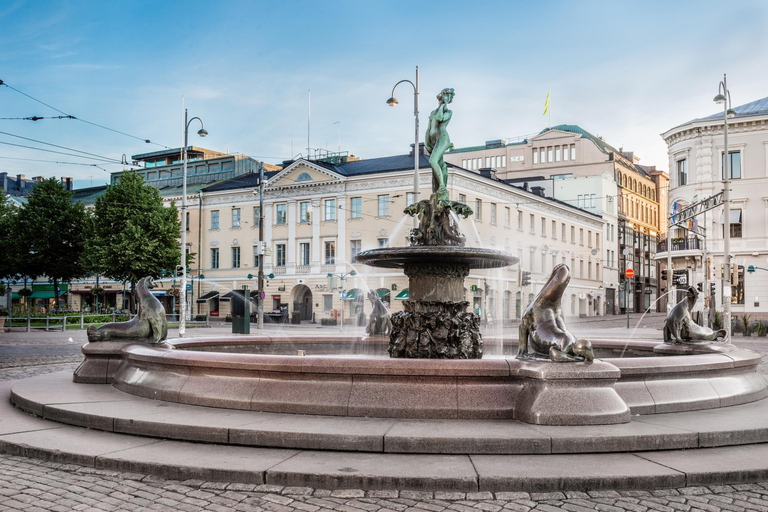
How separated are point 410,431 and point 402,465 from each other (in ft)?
2.19

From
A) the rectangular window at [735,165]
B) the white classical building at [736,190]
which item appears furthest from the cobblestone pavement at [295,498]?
the rectangular window at [735,165]

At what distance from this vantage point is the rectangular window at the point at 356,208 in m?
53.7

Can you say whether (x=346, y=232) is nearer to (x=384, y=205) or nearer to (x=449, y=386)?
(x=384, y=205)

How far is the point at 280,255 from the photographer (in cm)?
5819

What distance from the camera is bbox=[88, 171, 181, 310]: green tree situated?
48.9m

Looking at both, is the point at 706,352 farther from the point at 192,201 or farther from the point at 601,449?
the point at 192,201

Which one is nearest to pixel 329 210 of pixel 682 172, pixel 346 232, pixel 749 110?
pixel 346 232

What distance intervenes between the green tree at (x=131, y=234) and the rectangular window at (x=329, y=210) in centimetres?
1117

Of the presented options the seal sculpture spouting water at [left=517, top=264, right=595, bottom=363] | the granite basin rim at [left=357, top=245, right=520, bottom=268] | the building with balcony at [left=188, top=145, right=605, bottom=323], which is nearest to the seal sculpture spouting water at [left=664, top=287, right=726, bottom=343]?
the granite basin rim at [left=357, top=245, right=520, bottom=268]

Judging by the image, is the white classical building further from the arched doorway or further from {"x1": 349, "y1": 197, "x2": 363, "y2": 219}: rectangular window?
the arched doorway

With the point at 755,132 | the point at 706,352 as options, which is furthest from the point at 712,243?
the point at 706,352

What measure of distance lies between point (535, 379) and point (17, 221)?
179ft

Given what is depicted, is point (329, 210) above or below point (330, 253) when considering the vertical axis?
above

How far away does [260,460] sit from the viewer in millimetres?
6340
